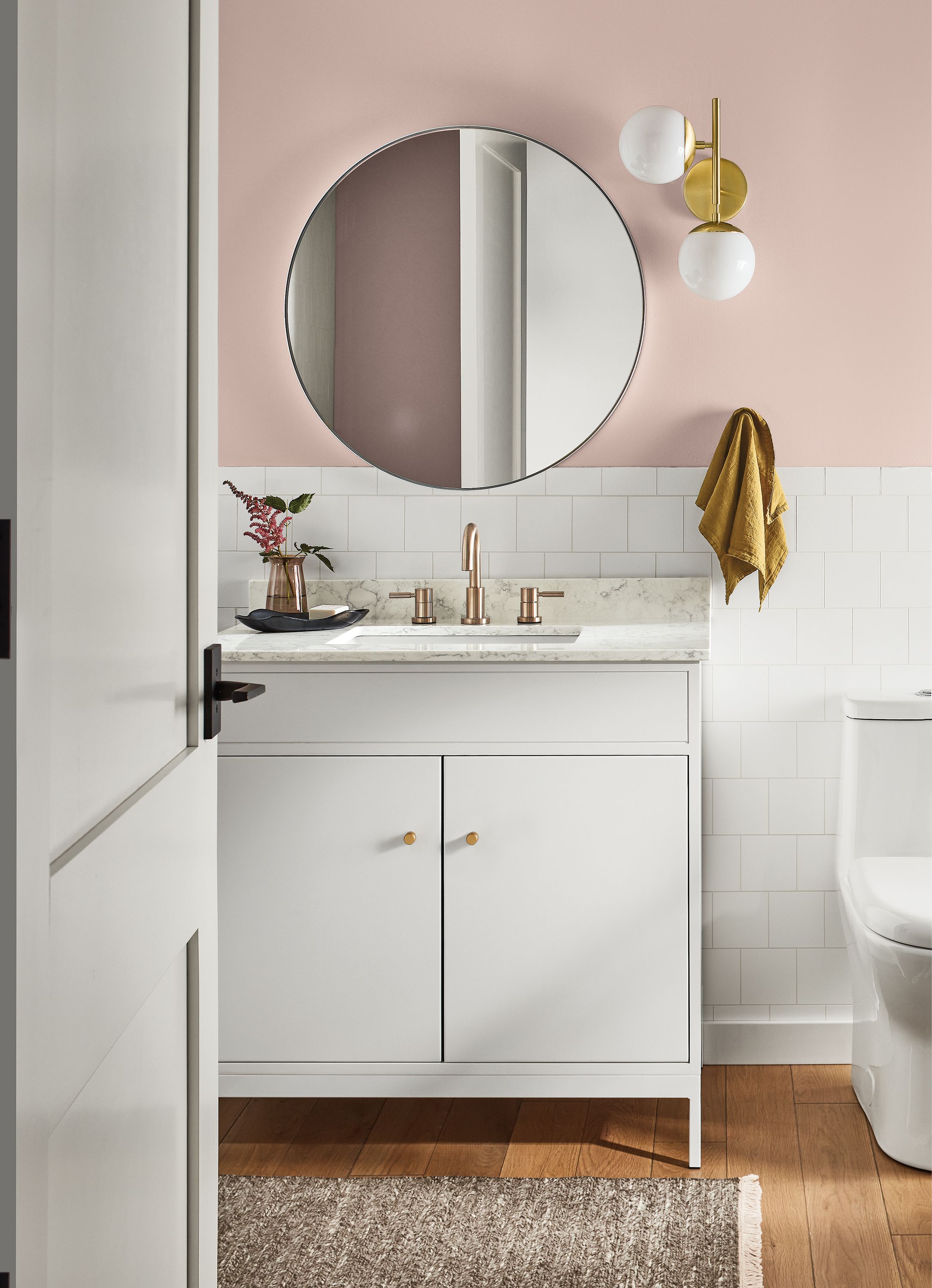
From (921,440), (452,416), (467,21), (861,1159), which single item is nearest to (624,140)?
(467,21)

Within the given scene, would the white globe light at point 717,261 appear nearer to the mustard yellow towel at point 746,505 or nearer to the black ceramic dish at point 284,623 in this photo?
the mustard yellow towel at point 746,505

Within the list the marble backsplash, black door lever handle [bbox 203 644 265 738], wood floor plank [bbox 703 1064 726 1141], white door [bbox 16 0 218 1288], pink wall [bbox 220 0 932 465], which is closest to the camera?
white door [bbox 16 0 218 1288]

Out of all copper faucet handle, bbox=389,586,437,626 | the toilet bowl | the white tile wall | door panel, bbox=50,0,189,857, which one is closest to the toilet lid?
the toilet bowl

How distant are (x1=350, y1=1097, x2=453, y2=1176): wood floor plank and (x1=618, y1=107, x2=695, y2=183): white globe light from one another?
2.00 metres

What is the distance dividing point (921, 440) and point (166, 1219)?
84.5 inches

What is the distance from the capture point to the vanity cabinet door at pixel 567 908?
6.53ft

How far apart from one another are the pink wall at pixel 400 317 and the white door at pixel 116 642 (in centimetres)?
135

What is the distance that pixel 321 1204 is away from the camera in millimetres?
1903

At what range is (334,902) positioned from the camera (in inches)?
79.5

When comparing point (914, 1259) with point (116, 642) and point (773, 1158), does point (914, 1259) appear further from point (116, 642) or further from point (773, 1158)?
point (116, 642)

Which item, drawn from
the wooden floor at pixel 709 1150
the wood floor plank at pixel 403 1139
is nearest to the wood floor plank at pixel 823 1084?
the wooden floor at pixel 709 1150

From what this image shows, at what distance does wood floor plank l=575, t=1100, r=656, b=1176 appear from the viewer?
2.03 m

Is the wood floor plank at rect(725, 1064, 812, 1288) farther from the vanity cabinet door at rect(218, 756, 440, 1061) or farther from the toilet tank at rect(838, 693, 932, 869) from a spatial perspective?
Result: the vanity cabinet door at rect(218, 756, 440, 1061)
